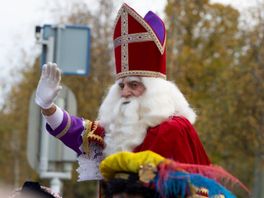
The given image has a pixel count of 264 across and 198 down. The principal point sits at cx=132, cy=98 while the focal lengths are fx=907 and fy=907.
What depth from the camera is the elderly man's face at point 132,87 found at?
508cm

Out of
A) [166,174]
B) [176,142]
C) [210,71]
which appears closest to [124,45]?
[176,142]

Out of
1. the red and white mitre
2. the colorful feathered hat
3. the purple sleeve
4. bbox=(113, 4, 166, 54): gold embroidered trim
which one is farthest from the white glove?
the colorful feathered hat

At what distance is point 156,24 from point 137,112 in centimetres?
55

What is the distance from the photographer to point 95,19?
19328 mm

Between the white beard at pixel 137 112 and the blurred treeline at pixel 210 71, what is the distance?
9.70m

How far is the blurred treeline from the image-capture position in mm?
17469

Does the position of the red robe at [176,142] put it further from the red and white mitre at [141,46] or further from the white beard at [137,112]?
the red and white mitre at [141,46]

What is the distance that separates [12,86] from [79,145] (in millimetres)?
→ 24453

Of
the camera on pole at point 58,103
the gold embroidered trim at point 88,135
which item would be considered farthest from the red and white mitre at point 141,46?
the camera on pole at point 58,103

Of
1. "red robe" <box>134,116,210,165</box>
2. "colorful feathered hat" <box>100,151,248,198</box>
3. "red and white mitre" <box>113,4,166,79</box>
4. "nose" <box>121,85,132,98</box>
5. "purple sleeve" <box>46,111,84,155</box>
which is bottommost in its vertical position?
"colorful feathered hat" <box>100,151,248,198</box>

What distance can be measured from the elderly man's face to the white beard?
28 mm

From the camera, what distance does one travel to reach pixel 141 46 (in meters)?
5.15

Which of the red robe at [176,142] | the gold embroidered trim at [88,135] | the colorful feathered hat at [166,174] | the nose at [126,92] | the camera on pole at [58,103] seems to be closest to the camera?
the colorful feathered hat at [166,174]

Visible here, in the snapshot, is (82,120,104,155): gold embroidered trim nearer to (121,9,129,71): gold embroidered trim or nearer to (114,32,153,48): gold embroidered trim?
(121,9,129,71): gold embroidered trim
